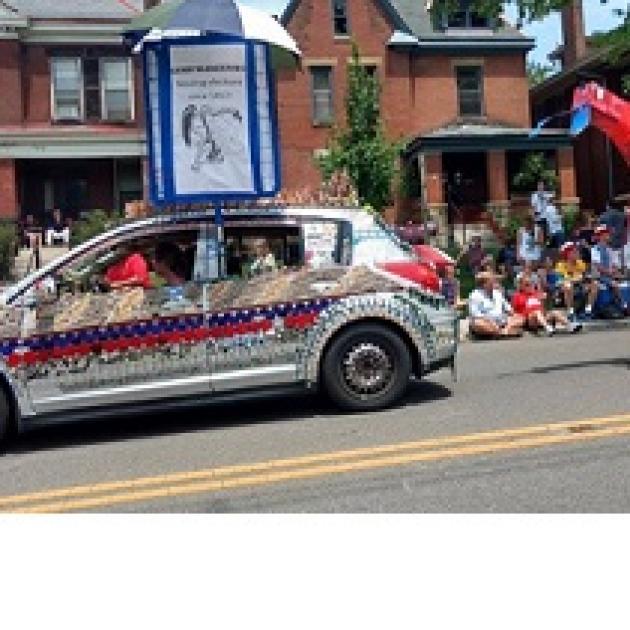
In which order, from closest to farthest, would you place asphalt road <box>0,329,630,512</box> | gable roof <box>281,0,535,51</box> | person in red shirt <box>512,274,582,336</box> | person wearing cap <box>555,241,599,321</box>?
1. asphalt road <box>0,329,630,512</box>
2. person in red shirt <box>512,274,582,336</box>
3. person wearing cap <box>555,241,599,321</box>
4. gable roof <box>281,0,535,51</box>

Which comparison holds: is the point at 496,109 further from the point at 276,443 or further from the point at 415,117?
the point at 276,443

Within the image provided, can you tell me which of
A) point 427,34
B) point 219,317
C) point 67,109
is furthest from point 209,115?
point 427,34

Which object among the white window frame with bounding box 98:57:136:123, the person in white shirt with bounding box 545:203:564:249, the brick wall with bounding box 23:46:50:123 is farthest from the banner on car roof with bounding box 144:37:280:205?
the white window frame with bounding box 98:57:136:123

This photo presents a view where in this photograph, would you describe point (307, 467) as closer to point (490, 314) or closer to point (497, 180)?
point (490, 314)

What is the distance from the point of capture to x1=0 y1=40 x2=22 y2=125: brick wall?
28203 millimetres

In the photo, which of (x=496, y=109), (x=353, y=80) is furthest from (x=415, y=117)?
(x=353, y=80)

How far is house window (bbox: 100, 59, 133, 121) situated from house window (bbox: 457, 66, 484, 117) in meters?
11.1

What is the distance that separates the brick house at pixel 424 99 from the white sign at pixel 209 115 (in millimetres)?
21511

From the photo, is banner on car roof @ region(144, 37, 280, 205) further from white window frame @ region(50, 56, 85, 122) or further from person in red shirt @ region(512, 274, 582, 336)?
white window frame @ region(50, 56, 85, 122)

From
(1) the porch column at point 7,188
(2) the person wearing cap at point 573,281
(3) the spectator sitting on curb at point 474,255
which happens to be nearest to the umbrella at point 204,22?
(2) the person wearing cap at point 573,281

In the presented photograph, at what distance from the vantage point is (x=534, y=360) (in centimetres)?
1032

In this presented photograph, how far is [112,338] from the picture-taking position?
7.09m

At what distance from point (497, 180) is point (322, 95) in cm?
645

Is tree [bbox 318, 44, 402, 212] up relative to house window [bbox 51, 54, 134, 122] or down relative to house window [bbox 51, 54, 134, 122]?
down
